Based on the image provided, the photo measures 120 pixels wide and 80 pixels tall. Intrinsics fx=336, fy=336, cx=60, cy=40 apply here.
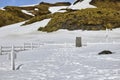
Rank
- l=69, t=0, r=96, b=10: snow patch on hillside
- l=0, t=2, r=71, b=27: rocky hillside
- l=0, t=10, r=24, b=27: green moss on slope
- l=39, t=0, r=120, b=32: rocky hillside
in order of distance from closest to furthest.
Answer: l=39, t=0, r=120, b=32: rocky hillside → l=69, t=0, r=96, b=10: snow patch on hillside → l=0, t=10, r=24, b=27: green moss on slope → l=0, t=2, r=71, b=27: rocky hillside

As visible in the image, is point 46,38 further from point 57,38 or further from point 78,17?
point 78,17

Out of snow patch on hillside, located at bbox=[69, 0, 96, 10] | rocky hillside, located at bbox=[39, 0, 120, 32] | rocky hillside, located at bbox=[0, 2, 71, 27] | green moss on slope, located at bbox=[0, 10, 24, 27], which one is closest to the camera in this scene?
rocky hillside, located at bbox=[39, 0, 120, 32]

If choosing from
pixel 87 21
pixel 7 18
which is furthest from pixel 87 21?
pixel 7 18

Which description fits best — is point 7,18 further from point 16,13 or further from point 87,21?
point 87,21

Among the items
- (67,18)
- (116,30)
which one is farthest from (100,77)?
(67,18)

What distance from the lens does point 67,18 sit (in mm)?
71562

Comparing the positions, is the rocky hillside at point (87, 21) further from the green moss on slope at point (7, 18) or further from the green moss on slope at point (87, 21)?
the green moss on slope at point (7, 18)

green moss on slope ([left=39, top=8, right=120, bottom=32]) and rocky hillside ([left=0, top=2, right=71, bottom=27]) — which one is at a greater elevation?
rocky hillside ([left=0, top=2, right=71, bottom=27])

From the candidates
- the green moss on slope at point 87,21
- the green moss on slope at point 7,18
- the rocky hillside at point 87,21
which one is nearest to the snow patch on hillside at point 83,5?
the rocky hillside at point 87,21

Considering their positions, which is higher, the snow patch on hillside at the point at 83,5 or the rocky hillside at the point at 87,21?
the snow patch on hillside at the point at 83,5

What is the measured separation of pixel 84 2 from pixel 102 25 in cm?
3349

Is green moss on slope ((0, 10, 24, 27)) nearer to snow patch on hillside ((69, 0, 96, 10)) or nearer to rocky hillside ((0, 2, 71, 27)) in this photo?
rocky hillside ((0, 2, 71, 27))

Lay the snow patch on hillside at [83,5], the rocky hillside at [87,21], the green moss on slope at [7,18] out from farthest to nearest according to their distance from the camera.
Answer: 1. the green moss on slope at [7,18]
2. the snow patch on hillside at [83,5]
3. the rocky hillside at [87,21]

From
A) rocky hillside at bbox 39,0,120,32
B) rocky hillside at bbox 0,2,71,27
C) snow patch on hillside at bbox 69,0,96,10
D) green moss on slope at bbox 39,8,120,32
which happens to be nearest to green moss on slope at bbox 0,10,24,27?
rocky hillside at bbox 0,2,71,27
